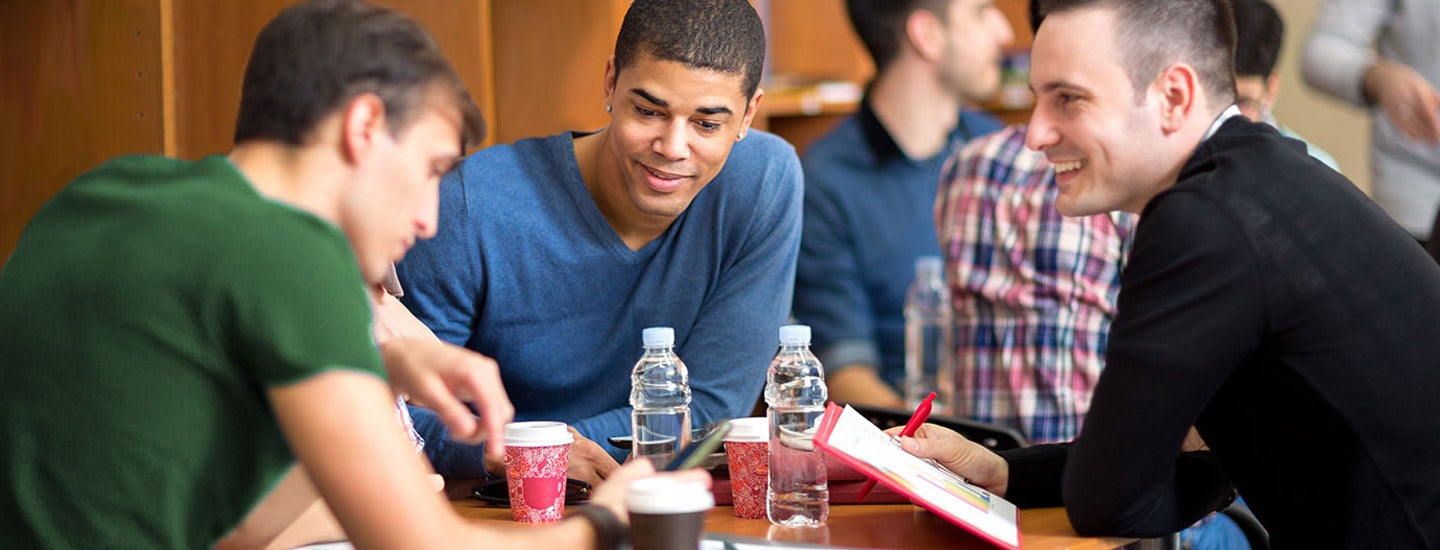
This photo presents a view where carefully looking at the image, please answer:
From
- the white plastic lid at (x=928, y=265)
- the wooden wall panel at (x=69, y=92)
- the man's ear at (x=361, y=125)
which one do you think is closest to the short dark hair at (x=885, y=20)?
the white plastic lid at (x=928, y=265)

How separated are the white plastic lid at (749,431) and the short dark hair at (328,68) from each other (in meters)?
0.63

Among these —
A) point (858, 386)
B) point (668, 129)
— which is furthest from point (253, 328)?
point (858, 386)

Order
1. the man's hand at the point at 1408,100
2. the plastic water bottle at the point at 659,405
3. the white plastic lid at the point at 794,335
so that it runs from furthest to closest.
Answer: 1. the man's hand at the point at 1408,100
2. the plastic water bottle at the point at 659,405
3. the white plastic lid at the point at 794,335

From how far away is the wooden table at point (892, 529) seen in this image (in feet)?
4.96

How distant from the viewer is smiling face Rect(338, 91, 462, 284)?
3.69 ft

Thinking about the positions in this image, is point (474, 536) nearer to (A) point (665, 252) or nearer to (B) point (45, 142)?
(A) point (665, 252)

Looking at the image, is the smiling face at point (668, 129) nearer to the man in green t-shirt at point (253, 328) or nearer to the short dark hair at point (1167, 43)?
the short dark hair at point (1167, 43)

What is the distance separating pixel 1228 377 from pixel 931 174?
2.45 m

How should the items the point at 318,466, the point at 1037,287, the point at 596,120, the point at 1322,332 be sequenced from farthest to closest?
the point at 596,120, the point at 1037,287, the point at 1322,332, the point at 318,466

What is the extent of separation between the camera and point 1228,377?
1589 millimetres

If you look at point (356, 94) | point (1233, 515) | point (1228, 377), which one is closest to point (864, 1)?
point (1233, 515)

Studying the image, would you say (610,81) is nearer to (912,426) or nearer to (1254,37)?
(912,426)

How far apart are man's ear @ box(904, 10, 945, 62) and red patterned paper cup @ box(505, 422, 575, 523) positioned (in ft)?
8.87

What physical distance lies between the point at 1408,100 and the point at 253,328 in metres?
3.09
